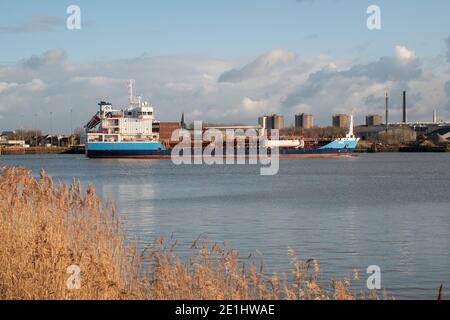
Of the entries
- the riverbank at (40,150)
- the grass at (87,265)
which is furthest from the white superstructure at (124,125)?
the grass at (87,265)

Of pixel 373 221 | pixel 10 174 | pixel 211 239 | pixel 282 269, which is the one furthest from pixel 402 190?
pixel 10 174

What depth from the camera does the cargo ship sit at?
9044 centimetres

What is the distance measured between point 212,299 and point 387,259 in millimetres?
8095

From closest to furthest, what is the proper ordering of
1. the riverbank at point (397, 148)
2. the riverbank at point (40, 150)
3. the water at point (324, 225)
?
the water at point (324, 225) < the riverbank at point (397, 148) < the riverbank at point (40, 150)

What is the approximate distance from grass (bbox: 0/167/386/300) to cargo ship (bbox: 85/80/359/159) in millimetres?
76974

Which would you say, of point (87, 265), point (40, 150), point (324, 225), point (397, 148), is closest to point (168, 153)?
point (40, 150)

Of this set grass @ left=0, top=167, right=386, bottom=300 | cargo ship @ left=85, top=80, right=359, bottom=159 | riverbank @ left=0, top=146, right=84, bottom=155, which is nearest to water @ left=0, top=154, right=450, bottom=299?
grass @ left=0, top=167, right=386, bottom=300

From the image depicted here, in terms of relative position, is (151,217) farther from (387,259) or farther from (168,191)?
(168,191)

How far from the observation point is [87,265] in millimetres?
9367

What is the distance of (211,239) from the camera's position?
18484mm

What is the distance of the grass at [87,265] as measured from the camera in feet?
28.1

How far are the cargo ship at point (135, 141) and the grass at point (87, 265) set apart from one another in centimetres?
7697

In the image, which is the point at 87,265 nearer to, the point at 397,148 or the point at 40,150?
the point at 397,148

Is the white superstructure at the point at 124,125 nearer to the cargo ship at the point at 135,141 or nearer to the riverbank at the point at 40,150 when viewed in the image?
the cargo ship at the point at 135,141
